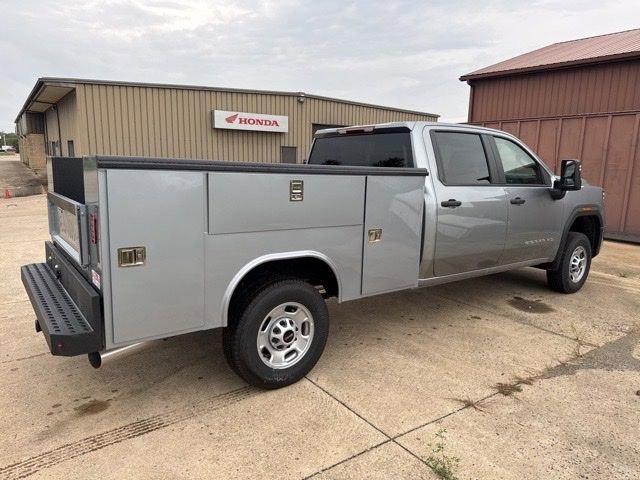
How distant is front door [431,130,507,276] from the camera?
4352 mm

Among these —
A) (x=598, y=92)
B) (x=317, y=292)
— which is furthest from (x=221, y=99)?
(x=317, y=292)

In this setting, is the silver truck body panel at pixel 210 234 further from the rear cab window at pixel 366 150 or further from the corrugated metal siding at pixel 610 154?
the corrugated metal siding at pixel 610 154

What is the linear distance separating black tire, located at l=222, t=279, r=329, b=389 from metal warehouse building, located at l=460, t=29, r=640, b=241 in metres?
9.83

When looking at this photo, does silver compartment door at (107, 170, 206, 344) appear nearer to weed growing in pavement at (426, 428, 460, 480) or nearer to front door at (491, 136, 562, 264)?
weed growing in pavement at (426, 428, 460, 480)

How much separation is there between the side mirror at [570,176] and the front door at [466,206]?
36.7 inches

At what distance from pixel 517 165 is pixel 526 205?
0.45 m

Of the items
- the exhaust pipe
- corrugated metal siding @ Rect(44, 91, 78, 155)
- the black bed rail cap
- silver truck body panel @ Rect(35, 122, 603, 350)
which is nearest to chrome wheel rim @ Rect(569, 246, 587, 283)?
silver truck body panel @ Rect(35, 122, 603, 350)

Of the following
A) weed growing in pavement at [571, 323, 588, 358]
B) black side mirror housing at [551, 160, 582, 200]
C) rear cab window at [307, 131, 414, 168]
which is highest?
rear cab window at [307, 131, 414, 168]

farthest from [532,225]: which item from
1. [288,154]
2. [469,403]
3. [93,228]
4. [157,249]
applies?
[288,154]

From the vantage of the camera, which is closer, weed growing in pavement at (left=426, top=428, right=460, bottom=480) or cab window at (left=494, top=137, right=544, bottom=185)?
weed growing in pavement at (left=426, top=428, right=460, bottom=480)

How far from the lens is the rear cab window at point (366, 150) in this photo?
438cm

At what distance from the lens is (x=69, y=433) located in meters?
2.92

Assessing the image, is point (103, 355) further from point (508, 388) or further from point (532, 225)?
point (532, 225)

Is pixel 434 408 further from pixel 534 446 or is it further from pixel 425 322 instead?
pixel 425 322
